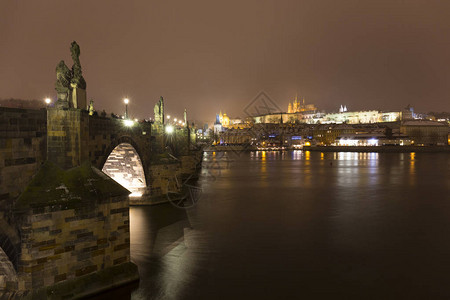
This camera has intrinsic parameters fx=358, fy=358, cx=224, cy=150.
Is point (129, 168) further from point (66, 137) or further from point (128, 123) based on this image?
point (66, 137)

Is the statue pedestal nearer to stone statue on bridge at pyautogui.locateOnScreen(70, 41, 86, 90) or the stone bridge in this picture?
stone statue on bridge at pyautogui.locateOnScreen(70, 41, 86, 90)

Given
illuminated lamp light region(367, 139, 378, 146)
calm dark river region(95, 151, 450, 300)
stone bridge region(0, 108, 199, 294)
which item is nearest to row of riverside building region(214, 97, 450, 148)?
illuminated lamp light region(367, 139, 378, 146)

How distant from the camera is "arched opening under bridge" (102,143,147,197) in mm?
20103

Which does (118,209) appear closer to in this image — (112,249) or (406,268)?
(112,249)

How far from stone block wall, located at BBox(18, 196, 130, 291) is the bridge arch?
9221mm

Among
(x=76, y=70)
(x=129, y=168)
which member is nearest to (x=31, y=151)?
(x=76, y=70)

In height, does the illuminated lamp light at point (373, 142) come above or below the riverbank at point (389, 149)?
above

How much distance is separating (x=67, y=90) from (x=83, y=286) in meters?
5.52

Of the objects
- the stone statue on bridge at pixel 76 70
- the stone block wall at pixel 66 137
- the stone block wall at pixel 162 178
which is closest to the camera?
the stone block wall at pixel 66 137

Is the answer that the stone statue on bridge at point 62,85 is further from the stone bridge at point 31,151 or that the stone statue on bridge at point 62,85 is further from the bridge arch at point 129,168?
the bridge arch at point 129,168

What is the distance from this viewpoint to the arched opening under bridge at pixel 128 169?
66.0 feet

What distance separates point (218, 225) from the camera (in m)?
18.6

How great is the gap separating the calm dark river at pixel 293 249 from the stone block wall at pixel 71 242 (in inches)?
48.8

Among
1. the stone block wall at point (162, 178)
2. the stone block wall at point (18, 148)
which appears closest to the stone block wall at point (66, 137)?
the stone block wall at point (18, 148)
